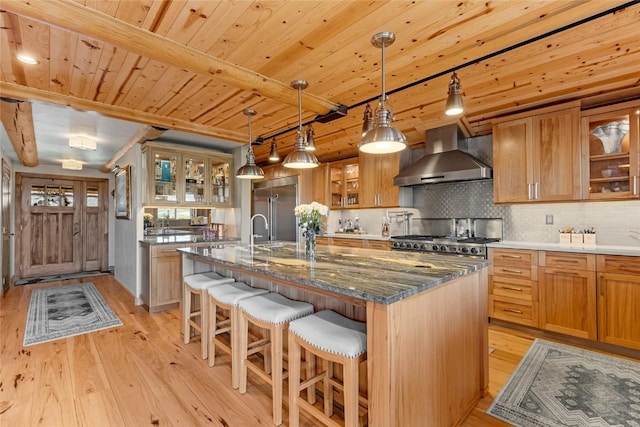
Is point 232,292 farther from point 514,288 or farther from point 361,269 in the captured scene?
point 514,288

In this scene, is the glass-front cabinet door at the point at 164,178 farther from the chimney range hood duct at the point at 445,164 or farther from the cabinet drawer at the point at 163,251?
the chimney range hood duct at the point at 445,164

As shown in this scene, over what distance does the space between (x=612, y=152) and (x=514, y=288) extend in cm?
159

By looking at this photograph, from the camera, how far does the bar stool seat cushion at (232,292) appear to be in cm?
223

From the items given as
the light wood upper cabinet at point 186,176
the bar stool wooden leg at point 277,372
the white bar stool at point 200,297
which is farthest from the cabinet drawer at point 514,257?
the light wood upper cabinet at point 186,176

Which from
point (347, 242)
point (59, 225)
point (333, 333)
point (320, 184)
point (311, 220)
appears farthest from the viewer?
point (59, 225)

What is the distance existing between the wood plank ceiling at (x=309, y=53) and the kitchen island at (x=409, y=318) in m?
1.47

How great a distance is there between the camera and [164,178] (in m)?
4.28

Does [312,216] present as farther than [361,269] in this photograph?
Yes

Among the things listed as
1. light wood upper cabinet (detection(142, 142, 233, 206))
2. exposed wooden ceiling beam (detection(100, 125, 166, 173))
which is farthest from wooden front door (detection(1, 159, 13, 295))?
light wood upper cabinet (detection(142, 142, 233, 206))

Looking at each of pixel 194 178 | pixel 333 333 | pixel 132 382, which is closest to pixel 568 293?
pixel 333 333

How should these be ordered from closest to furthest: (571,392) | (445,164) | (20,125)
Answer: (571,392)
(20,125)
(445,164)

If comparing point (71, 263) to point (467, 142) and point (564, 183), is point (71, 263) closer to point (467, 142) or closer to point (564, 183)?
point (467, 142)

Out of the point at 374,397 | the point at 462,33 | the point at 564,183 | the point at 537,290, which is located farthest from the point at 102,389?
the point at 564,183

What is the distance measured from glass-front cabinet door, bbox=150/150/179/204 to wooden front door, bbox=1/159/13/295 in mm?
2643
